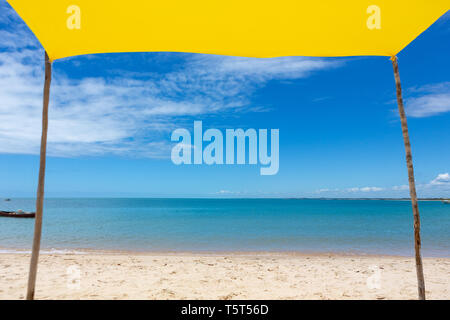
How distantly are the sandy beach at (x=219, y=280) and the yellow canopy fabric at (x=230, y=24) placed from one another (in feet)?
10.2

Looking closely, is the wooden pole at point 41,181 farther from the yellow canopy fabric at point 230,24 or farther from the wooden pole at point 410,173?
the wooden pole at point 410,173

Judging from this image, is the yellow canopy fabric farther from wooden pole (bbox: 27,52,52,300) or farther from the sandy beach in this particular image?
the sandy beach

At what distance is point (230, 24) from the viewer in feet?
7.46

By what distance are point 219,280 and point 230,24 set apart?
4.06 meters

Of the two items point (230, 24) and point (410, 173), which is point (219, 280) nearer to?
point (410, 173)

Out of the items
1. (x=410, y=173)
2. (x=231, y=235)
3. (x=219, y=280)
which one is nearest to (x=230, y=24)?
(x=410, y=173)

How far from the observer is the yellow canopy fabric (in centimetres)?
212

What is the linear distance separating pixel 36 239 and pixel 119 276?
2962mm

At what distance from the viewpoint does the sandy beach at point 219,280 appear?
13.5ft

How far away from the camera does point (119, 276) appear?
16.9ft

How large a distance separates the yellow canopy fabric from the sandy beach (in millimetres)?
3118

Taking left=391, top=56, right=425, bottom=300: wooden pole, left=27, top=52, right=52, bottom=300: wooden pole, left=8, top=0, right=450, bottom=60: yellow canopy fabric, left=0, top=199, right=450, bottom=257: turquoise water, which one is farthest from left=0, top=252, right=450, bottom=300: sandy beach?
left=0, top=199, right=450, bottom=257: turquoise water
